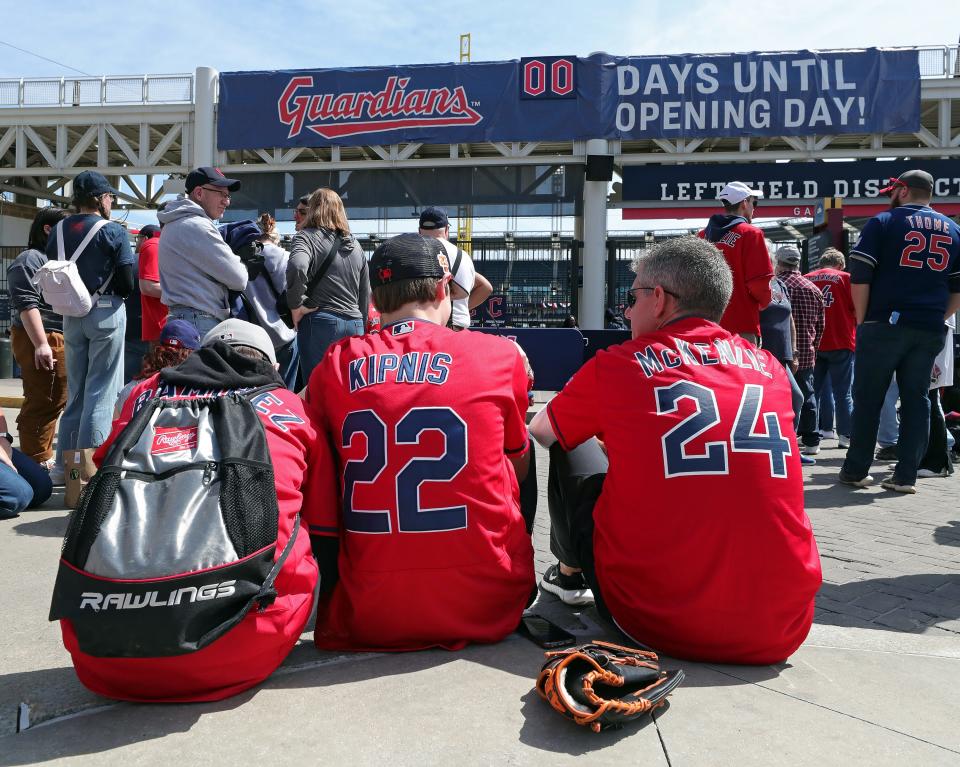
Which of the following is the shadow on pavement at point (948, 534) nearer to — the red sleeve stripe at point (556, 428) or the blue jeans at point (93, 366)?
the red sleeve stripe at point (556, 428)

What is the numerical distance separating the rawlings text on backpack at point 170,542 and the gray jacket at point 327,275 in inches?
106

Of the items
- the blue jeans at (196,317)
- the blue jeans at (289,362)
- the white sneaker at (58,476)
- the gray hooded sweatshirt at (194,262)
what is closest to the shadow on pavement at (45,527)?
the white sneaker at (58,476)

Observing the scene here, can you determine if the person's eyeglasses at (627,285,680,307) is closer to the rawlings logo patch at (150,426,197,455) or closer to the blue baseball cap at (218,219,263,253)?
the rawlings logo patch at (150,426,197,455)

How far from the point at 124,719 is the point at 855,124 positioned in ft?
55.6

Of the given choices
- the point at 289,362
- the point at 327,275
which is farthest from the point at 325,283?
the point at 289,362

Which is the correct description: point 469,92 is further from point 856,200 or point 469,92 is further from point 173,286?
point 173,286

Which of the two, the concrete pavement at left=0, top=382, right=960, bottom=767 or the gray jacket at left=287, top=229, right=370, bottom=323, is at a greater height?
the gray jacket at left=287, top=229, right=370, bottom=323

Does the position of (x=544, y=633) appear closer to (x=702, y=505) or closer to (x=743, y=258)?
(x=702, y=505)

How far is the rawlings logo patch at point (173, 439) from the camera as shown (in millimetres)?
1994

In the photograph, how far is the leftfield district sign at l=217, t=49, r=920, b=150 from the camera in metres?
15.3

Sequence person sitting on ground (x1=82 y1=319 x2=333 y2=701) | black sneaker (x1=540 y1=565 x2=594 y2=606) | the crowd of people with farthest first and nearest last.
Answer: black sneaker (x1=540 y1=565 x2=594 y2=606) → the crowd of people → person sitting on ground (x1=82 y1=319 x2=333 y2=701)

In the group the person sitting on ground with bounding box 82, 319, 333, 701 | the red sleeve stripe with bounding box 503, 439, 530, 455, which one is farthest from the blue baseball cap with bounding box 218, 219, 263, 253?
the red sleeve stripe with bounding box 503, 439, 530, 455

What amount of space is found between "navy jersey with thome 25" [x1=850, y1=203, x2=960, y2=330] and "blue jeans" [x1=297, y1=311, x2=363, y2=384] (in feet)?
11.8

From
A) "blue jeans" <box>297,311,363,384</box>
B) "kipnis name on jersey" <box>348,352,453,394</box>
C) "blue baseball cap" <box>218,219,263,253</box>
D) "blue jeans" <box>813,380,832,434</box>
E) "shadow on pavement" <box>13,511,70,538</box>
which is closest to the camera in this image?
"kipnis name on jersey" <box>348,352,453,394</box>
